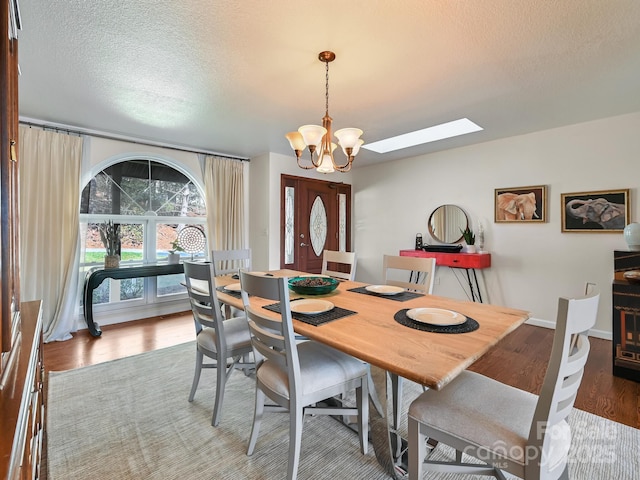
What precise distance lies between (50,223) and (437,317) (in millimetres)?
3939

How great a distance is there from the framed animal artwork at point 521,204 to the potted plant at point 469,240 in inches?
13.5

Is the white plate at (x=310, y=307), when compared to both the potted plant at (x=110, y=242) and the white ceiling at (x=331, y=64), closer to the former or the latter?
the white ceiling at (x=331, y=64)

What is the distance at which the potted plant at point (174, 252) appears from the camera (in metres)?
4.02

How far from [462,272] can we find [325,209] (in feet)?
7.93

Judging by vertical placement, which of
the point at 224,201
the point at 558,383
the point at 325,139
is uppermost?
the point at 325,139

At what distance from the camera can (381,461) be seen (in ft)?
4.92

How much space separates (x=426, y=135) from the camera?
3.81m

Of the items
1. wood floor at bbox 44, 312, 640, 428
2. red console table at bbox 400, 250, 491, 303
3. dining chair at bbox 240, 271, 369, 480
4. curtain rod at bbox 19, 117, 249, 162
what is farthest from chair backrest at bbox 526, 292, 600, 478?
curtain rod at bbox 19, 117, 249, 162

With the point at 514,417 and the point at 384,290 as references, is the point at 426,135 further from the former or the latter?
the point at 514,417

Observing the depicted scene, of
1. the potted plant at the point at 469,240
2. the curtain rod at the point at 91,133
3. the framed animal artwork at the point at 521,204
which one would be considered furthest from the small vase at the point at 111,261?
the framed animal artwork at the point at 521,204

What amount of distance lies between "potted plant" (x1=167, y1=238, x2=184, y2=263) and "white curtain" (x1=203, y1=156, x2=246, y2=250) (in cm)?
44

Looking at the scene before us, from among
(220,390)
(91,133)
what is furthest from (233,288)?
(91,133)

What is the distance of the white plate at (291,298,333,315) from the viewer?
4.88 feet

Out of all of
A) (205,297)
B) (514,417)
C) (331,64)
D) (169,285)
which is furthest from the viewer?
(169,285)
